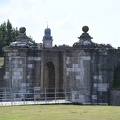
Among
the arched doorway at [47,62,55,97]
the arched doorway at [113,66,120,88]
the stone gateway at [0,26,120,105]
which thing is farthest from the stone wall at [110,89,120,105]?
the arched doorway at [47,62,55,97]

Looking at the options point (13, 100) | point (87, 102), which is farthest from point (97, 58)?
point (13, 100)

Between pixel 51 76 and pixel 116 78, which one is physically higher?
pixel 51 76

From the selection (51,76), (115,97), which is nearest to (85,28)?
(51,76)

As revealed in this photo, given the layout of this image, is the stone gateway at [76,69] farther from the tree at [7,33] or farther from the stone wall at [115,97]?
the tree at [7,33]

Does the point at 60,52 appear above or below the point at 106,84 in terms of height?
above

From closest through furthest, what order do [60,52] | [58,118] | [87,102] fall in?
[58,118]
[87,102]
[60,52]

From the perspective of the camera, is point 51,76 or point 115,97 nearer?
point 115,97

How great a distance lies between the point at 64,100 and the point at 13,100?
287 centimetres

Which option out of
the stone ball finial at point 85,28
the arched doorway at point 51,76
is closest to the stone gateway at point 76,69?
the stone ball finial at point 85,28

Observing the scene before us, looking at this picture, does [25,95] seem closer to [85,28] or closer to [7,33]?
[85,28]

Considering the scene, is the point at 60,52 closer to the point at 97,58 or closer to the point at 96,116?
the point at 97,58

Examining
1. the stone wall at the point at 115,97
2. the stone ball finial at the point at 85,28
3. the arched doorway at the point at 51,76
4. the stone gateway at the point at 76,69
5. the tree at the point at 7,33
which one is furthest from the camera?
the tree at the point at 7,33

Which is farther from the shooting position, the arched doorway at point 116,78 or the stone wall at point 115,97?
the arched doorway at point 116,78

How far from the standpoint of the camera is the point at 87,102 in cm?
2658
